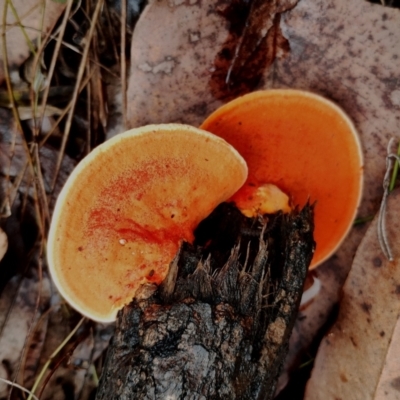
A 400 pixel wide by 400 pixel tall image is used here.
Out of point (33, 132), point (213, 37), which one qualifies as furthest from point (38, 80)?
point (213, 37)

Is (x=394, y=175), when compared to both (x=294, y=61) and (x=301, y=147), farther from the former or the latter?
(x=294, y=61)

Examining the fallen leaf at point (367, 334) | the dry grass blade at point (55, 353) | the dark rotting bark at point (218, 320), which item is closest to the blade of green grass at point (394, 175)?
the fallen leaf at point (367, 334)

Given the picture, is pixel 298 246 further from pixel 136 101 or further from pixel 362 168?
pixel 136 101

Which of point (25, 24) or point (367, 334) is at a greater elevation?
point (25, 24)

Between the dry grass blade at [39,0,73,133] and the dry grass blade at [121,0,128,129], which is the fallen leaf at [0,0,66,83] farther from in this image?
the dry grass blade at [121,0,128,129]

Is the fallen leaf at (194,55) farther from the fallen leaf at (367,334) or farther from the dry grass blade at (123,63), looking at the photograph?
the fallen leaf at (367,334)

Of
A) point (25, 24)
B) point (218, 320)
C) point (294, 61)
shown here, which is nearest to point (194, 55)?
point (294, 61)

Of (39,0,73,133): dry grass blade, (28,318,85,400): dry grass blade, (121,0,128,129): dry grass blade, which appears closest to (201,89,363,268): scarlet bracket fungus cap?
(121,0,128,129): dry grass blade
